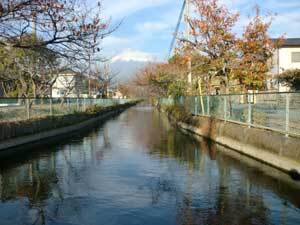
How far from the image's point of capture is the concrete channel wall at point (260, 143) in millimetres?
12359

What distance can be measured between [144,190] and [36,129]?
14602 millimetres

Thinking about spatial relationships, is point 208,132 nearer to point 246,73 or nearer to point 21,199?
point 246,73

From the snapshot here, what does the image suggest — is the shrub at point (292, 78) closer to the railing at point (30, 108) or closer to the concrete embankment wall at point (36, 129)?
the concrete embankment wall at point (36, 129)

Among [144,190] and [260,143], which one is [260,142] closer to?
[260,143]

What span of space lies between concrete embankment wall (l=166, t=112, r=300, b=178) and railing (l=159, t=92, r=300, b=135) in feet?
0.96

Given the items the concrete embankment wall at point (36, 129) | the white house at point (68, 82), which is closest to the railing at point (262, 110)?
the concrete embankment wall at point (36, 129)

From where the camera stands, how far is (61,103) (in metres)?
33.7

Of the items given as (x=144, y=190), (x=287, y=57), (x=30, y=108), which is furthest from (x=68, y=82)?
(x=144, y=190)

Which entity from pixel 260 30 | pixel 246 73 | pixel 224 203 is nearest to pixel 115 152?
pixel 224 203

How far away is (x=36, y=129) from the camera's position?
23.5 meters

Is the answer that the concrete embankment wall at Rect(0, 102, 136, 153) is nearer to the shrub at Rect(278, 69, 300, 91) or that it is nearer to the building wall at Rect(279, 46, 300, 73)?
the shrub at Rect(278, 69, 300, 91)

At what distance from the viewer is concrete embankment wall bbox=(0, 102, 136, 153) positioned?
19.3m

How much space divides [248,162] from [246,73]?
14247 mm

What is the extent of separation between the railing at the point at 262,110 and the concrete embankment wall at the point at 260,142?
0.96 feet
